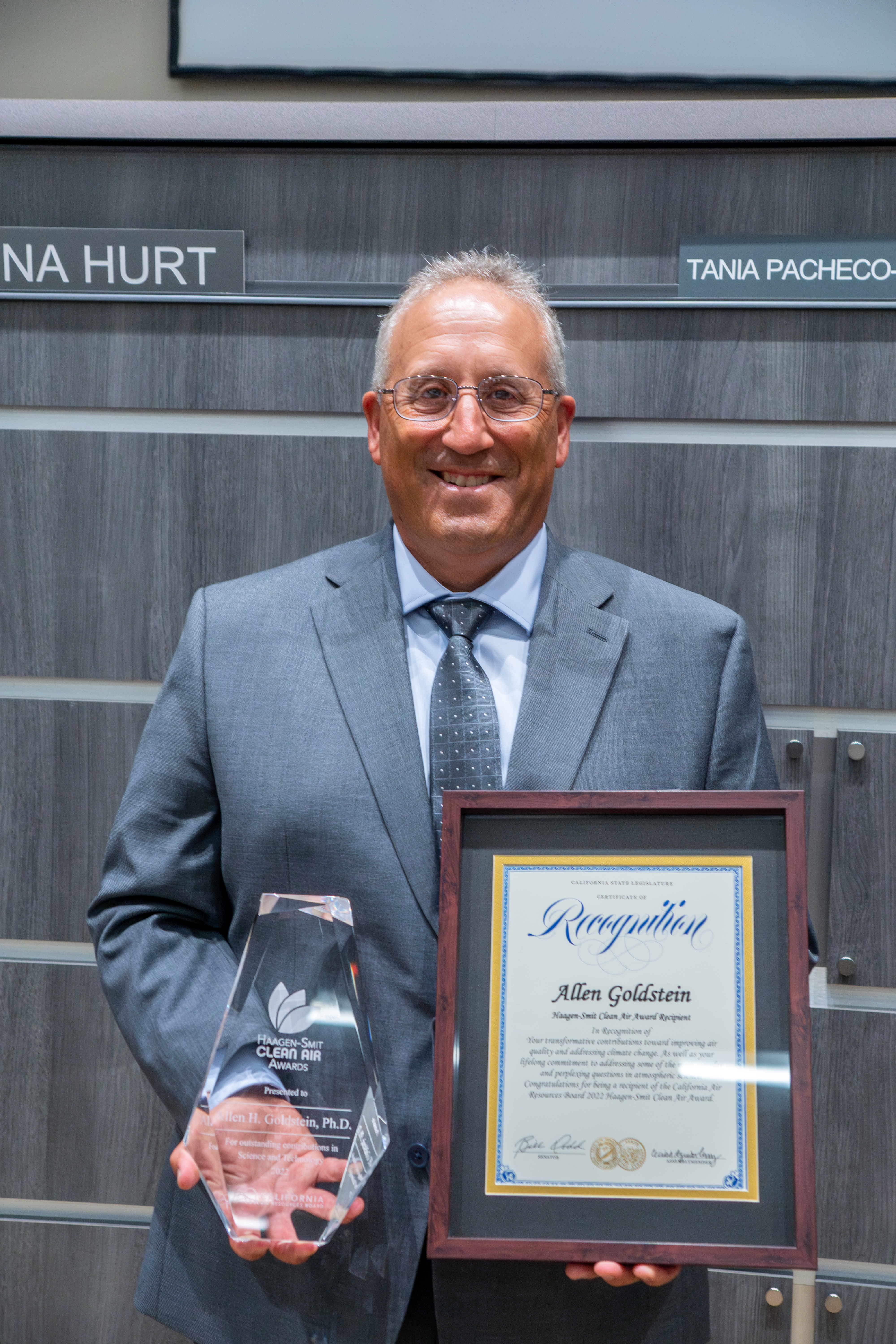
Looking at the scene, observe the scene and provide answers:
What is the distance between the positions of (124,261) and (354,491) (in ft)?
1.79

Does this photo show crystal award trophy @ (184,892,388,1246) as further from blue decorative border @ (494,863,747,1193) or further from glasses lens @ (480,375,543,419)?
glasses lens @ (480,375,543,419)

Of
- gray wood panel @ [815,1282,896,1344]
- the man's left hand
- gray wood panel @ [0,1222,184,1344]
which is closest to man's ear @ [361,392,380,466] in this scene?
the man's left hand

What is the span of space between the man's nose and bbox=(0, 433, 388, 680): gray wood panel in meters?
0.61

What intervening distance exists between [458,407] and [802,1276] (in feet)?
5.12

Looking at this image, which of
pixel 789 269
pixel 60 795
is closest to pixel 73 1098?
pixel 60 795

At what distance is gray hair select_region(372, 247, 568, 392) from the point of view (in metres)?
1.22

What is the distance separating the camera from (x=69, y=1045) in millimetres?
1864

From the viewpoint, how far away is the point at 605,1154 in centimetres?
92

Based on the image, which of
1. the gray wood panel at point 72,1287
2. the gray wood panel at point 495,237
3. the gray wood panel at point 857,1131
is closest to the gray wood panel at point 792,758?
the gray wood panel at point 857,1131

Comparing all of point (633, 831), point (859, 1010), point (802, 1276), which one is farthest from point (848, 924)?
point (633, 831)

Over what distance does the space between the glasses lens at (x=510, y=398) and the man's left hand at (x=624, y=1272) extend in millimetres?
850

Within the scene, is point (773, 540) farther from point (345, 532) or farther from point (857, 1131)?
point (857, 1131)

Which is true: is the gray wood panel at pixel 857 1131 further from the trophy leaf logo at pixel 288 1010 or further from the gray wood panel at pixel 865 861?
the trophy leaf logo at pixel 288 1010

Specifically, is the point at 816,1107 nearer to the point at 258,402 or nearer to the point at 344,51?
the point at 258,402
